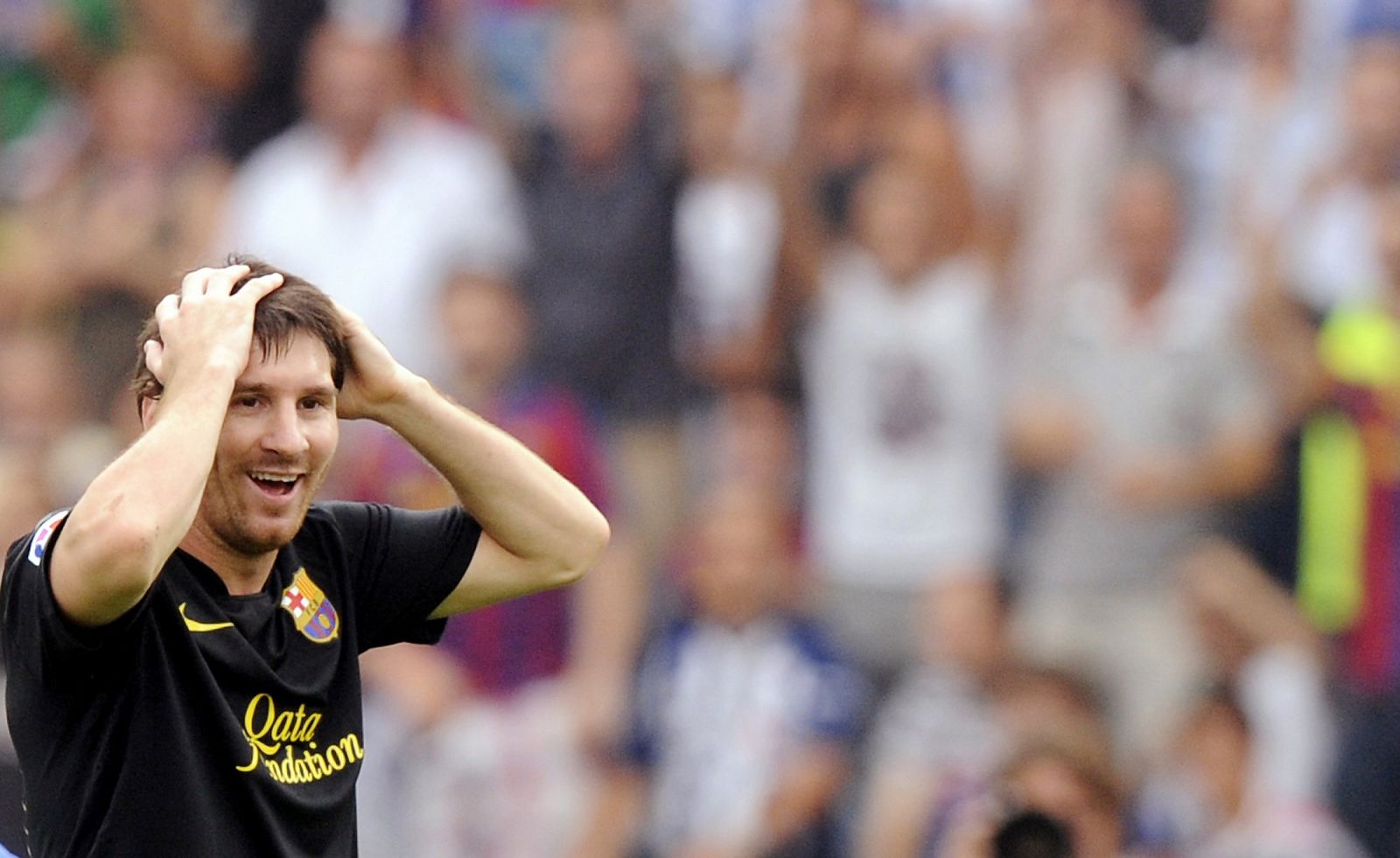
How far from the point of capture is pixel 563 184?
8.90 m

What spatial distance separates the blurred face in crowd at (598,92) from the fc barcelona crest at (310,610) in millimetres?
5669

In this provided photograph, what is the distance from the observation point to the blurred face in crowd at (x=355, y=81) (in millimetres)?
9164

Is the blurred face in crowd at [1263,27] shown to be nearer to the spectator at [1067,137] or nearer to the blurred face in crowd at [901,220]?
the spectator at [1067,137]

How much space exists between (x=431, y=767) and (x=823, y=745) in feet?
5.05

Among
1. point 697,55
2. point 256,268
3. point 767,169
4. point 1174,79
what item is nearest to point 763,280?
point 767,169

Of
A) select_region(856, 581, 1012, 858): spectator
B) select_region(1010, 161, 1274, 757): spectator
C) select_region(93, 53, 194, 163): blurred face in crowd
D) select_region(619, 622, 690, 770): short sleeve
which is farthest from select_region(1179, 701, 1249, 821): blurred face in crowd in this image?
select_region(93, 53, 194, 163): blurred face in crowd

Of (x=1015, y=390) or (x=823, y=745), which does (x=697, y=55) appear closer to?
(x=1015, y=390)

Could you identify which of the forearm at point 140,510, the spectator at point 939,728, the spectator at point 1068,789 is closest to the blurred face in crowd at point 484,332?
the spectator at point 939,728

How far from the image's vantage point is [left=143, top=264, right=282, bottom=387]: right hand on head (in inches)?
117

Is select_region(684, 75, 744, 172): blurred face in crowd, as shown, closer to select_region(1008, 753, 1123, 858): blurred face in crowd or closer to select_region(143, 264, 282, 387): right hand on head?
select_region(1008, 753, 1123, 858): blurred face in crowd

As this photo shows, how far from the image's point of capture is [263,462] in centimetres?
307

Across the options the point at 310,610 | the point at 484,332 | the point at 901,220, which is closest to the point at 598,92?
the point at 484,332

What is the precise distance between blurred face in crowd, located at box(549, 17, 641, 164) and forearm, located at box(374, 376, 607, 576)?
5289 mm

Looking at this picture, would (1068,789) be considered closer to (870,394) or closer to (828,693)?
(828,693)
